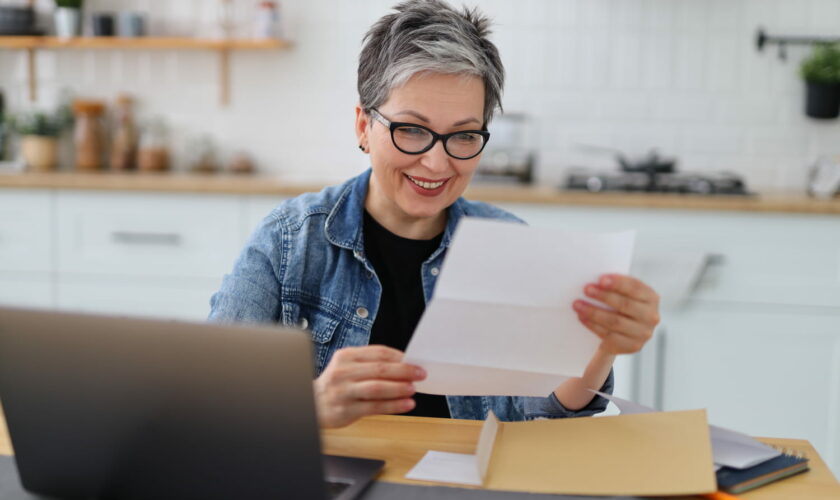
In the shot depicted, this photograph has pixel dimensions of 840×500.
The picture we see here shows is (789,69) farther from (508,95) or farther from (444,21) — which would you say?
(444,21)

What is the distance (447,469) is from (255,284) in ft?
1.69

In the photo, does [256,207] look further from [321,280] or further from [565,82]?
[321,280]

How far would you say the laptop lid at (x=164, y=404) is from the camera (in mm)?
717

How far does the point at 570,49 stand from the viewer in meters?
3.22

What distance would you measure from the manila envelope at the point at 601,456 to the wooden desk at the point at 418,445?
33 millimetres

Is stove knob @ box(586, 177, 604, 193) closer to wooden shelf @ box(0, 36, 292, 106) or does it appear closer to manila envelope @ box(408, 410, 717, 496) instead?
wooden shelf @ box(0, 36, 292, 106)

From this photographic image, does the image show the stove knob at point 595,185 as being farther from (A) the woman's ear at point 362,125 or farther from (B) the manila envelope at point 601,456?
(B) the manila envelope at point 601,456

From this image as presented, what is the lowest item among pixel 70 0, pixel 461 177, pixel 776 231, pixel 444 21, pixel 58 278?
pixel 58 278

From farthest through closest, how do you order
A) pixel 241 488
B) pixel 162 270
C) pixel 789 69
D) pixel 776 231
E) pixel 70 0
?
pixel 70 0, pixel 789 69, pixel 162 270, pixel 776 231, pixel 241 488

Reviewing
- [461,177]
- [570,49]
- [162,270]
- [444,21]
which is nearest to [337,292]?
[461,177]

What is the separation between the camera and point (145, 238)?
9.41 feet

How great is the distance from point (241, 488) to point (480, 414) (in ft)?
2.29

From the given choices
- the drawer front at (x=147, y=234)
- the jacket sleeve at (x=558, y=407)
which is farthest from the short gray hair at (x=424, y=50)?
the drawer front at (x=147, y=234)

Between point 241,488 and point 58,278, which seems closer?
point 241,488
